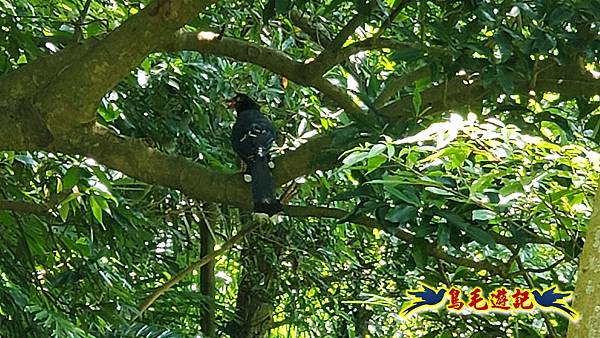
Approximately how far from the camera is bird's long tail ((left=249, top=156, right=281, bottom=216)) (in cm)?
173

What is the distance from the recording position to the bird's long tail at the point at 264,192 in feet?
5.68

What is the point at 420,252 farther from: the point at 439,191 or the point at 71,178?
the point at 71,178

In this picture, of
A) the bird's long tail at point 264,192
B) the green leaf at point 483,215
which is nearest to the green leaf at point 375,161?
the green leaf at point 483,215

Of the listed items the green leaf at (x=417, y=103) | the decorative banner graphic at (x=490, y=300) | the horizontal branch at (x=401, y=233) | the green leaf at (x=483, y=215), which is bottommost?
the decorative banner graphic at (x=490, y=300)

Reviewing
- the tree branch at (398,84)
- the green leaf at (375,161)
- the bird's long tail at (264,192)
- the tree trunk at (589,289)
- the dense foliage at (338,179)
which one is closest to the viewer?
the tree trunk at (589,289)

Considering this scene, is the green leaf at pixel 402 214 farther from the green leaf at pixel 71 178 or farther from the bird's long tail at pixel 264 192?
the green leaf at pixel 71 178

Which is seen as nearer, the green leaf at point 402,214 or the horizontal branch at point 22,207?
the green leaf at point 402,214

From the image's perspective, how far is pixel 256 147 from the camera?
79.7 inches

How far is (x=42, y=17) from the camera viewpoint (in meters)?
2.06

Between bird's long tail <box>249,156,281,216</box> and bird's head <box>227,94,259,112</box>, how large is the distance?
544 millimetres

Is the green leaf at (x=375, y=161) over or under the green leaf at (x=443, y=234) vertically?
over

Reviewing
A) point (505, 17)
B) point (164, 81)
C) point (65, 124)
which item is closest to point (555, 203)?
point (505, 17)

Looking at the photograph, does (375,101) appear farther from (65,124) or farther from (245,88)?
(245,88)

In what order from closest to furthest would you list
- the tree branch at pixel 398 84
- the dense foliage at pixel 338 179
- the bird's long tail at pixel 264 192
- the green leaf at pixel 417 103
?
the dense foliage at pixel 338 179, the green leaf at pixel 417 103, the bird's long tail at pixel 264 192, the tree branch at pixel 398 84
